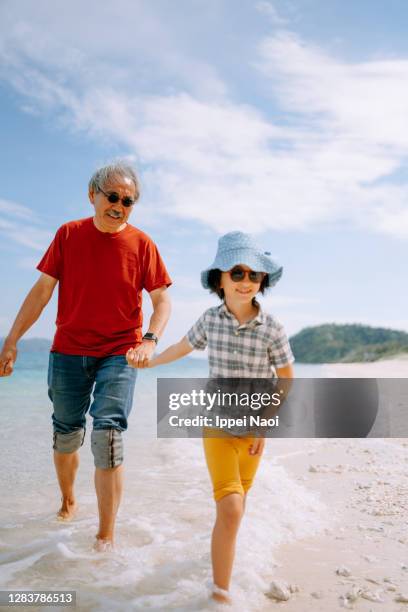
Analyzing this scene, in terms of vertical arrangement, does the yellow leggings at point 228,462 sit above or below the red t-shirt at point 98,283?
below

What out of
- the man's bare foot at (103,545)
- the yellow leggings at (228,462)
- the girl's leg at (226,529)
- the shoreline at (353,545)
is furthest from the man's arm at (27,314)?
the shoreline at (353,545)

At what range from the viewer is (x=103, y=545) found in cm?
407

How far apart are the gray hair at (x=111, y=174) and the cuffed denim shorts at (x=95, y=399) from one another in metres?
A: 1.24

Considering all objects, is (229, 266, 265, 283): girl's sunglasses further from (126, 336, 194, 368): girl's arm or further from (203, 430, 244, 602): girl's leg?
(203, 430, 244, 602): girl's leg

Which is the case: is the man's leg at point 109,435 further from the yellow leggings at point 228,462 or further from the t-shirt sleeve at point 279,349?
the t-shirt sleeve at point 279,349

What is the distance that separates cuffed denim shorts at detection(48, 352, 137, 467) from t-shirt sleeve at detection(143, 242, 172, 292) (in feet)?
2.05

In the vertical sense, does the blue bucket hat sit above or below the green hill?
below

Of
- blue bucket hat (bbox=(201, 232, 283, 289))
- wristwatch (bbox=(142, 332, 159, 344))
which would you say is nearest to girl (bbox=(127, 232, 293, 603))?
blue bucket hat (bbox=(201, 232, 283, 289))

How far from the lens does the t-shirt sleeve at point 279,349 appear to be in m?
3.39

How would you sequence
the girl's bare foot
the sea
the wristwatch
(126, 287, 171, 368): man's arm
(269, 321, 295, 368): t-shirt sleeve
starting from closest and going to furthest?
the girl's bare foot, (269, 321, 295, 368): t-shirt sleeve, the sea, (126, 287, 171, 368): man's arm, the wristwatch

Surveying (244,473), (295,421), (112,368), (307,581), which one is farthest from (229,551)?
(295,421)

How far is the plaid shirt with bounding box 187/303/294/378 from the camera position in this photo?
3.41 metres

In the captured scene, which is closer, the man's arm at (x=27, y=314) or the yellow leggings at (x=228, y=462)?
the yellow leggings at (x=228, y=462)

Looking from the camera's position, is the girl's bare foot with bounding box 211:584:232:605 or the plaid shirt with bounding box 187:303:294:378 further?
the plaid shirt with bounding box 187:303:294:378
